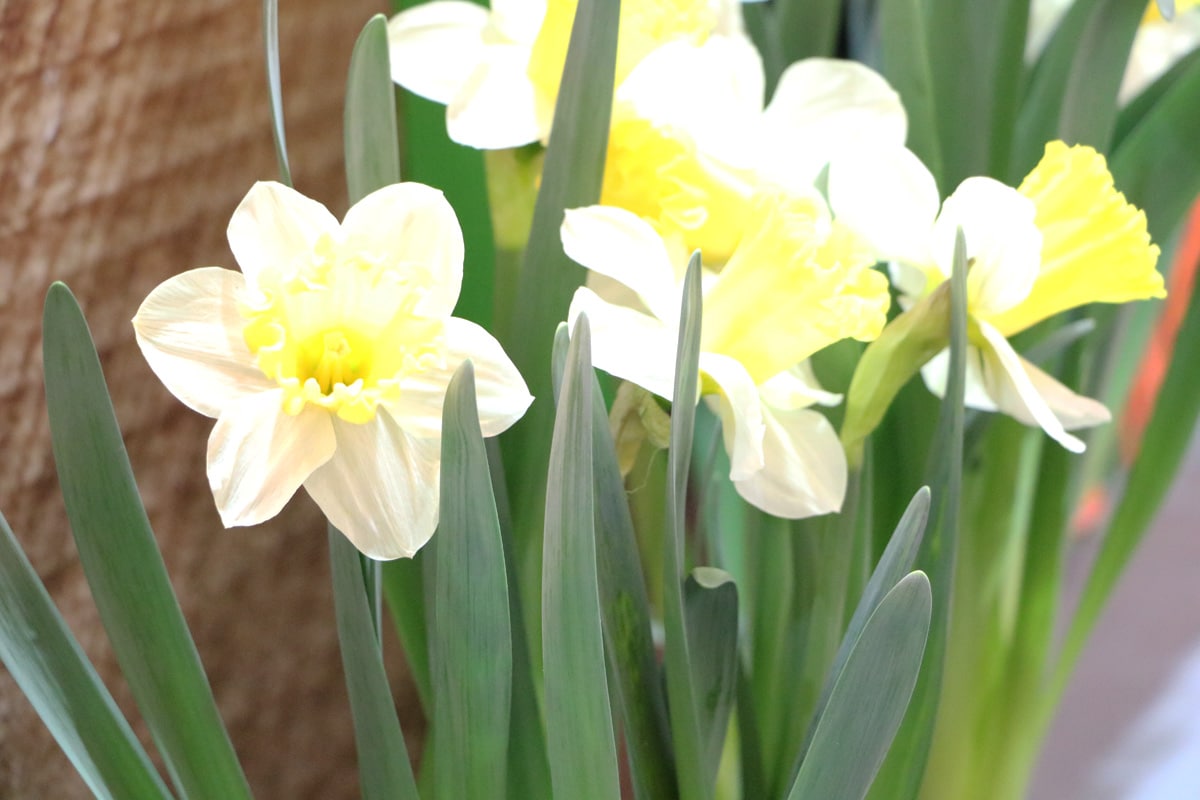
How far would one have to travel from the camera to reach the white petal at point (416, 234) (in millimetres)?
310

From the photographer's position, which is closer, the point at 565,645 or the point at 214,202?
the point at 565,645

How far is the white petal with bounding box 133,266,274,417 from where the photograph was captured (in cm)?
29

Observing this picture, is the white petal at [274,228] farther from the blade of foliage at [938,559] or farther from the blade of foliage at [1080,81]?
the blade of foliage at [1080,81]

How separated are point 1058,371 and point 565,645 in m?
0.40

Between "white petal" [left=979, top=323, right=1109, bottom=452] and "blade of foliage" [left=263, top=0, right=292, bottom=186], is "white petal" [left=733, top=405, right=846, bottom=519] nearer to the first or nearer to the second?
"white petal" [left=979, top=323, right=1109, bottom=452]

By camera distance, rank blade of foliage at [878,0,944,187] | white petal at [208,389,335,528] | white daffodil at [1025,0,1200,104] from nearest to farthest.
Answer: white petal at [208,389,335,528] → blade of foliage at [878,0,944,187] → white daffodil at [1025,0,1200,104]

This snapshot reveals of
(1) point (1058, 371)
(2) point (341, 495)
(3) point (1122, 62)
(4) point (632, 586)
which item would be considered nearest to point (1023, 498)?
(1) point (1058, 371)

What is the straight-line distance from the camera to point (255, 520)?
0.29 m

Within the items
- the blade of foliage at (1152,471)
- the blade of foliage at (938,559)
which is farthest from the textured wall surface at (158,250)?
the blade of foliage at (1152,471)

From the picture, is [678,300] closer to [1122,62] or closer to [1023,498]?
[1122,62]

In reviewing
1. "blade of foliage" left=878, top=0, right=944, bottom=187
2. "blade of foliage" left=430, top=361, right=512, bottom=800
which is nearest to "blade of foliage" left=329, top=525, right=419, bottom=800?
"blade of foliage" left=430, top=361, right=512, bottom=800

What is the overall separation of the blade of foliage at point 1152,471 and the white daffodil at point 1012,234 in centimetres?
20

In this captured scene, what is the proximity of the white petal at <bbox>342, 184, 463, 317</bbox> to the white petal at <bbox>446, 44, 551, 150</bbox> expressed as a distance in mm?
68

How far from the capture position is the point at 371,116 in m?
0.35
